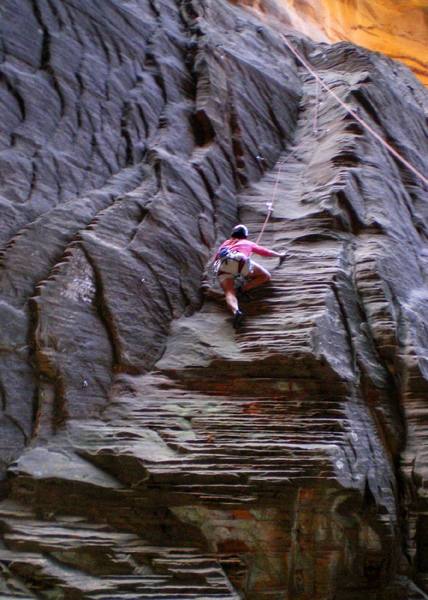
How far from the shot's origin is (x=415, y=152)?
13328 millimetres

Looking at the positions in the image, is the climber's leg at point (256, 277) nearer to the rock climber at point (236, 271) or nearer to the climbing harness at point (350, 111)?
the rock climber at point (236, 271)

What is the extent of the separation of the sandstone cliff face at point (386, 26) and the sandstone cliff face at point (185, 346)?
10868 millimetres

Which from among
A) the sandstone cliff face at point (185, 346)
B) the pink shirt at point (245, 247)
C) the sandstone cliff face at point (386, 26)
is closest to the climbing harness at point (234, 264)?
the pink shirt at point (245, 247)

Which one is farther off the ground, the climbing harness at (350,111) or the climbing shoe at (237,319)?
the climbing harness at (350,111)

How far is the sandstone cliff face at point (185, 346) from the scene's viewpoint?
6660mm

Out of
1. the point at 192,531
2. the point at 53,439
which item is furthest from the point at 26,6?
the point at 192,531

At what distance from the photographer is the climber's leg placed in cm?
890

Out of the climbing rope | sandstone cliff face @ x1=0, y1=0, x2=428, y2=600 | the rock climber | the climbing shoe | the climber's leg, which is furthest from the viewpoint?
the climbing rope

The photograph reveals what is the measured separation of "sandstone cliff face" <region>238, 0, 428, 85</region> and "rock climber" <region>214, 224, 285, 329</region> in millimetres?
14529

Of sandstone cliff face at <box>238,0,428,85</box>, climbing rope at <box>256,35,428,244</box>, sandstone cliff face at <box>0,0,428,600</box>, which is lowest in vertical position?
sandstone cliff face at <box>0,0,428,600</box>

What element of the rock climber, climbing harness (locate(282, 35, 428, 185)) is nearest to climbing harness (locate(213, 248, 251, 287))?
the rock climber

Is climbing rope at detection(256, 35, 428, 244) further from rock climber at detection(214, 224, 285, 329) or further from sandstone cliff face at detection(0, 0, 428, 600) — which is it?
rock climber at detection(214, 224, 285, 329)

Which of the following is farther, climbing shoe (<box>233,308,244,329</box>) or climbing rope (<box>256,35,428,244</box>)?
climbing rope (<box>256,35,428,244</box>)

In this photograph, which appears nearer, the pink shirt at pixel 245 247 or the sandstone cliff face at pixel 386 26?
the pink shirt at pixel 245 247
